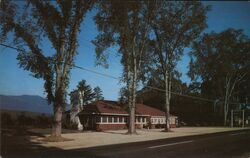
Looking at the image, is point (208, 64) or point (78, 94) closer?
point (78, 94)

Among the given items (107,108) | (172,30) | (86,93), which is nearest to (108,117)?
(107,108)

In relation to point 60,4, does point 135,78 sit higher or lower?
lower

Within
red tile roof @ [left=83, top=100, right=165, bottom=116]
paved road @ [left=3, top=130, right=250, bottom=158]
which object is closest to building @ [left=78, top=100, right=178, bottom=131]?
red tile roof @ [left=83, top=100, right=165, bottom=116]

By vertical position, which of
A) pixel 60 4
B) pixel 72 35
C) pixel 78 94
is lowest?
pixel 78 94

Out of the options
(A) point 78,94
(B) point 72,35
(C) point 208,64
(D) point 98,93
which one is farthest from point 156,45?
(D) point 98,93

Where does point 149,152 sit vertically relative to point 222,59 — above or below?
below

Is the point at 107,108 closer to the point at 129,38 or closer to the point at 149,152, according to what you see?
the point at 129,38

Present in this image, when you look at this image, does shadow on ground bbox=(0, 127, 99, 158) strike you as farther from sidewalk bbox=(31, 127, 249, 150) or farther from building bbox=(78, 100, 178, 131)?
building bbox=(78, 100, 178, 131)

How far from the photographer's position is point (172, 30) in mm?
38094

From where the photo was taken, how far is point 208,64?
60.0m

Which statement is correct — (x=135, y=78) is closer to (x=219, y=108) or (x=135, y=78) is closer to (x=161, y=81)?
(x=161, y=81)

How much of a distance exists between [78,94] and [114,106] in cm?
699

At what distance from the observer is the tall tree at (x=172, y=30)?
1366 inches

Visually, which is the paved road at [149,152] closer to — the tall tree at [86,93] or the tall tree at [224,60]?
the tall tree at [224,60]
